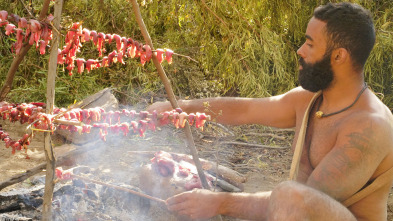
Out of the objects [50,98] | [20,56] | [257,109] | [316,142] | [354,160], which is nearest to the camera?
[50,98]

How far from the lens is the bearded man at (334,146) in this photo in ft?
7.44

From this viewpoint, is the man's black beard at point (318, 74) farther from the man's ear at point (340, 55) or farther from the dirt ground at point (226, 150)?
the dirt ground at point (226, 150)

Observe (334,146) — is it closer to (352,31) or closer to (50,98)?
(352,31)

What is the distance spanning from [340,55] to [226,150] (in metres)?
2.74

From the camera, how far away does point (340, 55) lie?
253cm

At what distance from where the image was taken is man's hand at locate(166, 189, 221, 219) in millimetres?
2387

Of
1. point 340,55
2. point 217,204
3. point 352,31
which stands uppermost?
point 352,31

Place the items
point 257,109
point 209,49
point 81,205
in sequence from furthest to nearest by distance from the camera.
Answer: point 209,49
point 257,109
point 81,205

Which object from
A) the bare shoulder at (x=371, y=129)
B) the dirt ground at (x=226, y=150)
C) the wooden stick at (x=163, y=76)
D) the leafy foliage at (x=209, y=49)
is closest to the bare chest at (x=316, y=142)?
the bare shoulder at (x=371, y=129)

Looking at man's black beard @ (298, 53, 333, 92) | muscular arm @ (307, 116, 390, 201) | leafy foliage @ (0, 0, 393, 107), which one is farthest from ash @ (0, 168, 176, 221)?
leafy foliage @ (0, 0, 393, 107)

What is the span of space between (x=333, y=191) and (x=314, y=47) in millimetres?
847

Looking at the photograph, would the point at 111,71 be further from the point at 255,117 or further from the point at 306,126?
the point at 306,126

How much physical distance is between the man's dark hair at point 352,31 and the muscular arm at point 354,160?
1.33ft

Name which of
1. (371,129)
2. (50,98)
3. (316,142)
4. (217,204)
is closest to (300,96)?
(316,142)
